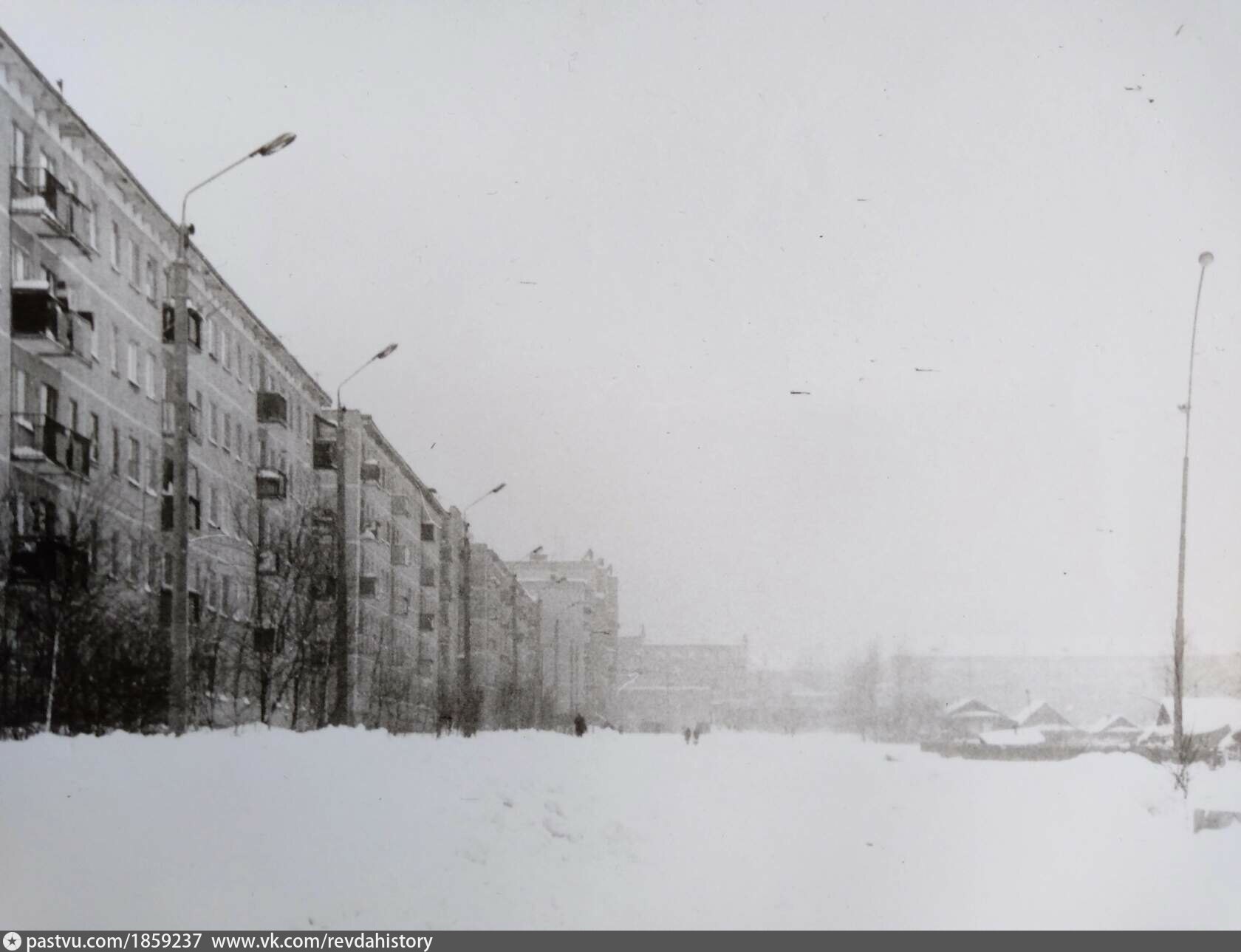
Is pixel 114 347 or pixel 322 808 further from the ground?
pixel 114 347

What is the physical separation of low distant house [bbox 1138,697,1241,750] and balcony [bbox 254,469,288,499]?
1277 centimetres

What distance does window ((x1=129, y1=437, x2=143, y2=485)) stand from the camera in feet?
69.9

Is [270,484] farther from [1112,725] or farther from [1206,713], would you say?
[1206,713]

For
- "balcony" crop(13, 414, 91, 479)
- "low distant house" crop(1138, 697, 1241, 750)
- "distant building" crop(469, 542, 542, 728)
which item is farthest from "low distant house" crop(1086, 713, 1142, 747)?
"balcony" crop(13, 414, 91, 479)

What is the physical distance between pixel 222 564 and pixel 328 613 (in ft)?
5.88

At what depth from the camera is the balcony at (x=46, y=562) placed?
50.0 ft

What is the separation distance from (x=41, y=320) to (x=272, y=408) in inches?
280

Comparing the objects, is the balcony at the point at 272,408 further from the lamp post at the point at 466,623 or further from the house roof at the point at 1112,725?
the house roof at the point at 1112,725

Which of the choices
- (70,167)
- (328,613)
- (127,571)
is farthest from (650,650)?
(70,167)

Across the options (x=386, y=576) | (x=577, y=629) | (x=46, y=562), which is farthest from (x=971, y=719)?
(x=386, y=576)

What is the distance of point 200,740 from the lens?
11492 mm

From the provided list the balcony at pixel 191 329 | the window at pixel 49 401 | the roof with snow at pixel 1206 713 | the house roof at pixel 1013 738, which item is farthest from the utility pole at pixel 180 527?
the roof with snow at pixel 1206 713
